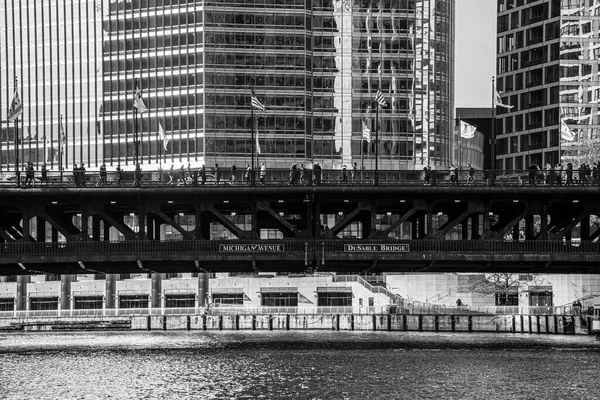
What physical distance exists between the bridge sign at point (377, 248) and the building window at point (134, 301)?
278 feet

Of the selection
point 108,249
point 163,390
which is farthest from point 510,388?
point 108,249

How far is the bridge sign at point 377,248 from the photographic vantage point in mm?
102750

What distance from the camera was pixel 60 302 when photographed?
18462cm

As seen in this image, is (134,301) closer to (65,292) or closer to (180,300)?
(180,300)

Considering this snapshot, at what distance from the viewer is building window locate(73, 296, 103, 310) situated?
185 m

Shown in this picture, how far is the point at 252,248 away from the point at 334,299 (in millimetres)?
74268

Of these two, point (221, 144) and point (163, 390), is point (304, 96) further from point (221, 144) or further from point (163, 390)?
point (163, 390)

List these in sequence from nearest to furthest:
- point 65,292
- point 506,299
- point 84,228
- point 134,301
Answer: point 84,228, point 506,299, point 65,292, point 134,301

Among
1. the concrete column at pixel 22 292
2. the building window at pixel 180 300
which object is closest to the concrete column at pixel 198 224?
the building window at pixel 180 300

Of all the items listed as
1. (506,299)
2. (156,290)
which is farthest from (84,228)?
(156,290)

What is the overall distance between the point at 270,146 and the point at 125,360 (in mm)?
97983

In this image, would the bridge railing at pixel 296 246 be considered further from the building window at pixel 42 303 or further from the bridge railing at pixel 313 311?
the building window at pixel 42 303

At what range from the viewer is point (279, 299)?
179000 mm

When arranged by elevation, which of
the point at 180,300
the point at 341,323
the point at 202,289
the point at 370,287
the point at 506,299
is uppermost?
the point at 370,287
